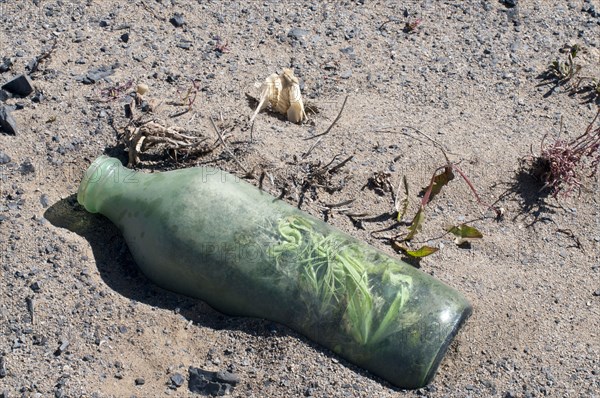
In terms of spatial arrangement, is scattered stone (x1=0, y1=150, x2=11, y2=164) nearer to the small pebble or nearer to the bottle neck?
the bottle neck

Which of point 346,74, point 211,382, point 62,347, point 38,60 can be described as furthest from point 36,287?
point 346,74

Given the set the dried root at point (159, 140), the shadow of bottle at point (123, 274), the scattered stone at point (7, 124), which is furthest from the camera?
the scattered stone at point (7, 124)

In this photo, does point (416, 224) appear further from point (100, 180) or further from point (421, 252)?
point (100, 180)

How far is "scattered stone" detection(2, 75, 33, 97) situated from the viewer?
3045mm

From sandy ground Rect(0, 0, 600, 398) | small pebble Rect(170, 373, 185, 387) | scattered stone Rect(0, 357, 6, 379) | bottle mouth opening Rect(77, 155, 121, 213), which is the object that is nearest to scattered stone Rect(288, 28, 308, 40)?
sandy ground Rect(0, 0, 600, 398)

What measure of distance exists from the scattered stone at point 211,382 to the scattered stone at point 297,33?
1544 millimetres

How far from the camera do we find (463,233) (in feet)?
9.18

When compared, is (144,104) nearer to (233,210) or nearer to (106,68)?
(106,68)

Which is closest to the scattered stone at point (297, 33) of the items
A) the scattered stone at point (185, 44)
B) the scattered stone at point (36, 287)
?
the scattered stone at point (185, 44)

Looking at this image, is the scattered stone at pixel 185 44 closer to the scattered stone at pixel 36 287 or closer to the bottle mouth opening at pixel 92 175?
the bottle mouth opening at pixel 92 175

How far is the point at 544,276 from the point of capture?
2766 millimetres

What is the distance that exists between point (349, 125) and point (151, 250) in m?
0.93

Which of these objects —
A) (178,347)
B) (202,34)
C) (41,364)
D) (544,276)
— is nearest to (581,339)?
(544,276)

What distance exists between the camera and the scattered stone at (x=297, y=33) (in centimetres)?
349
